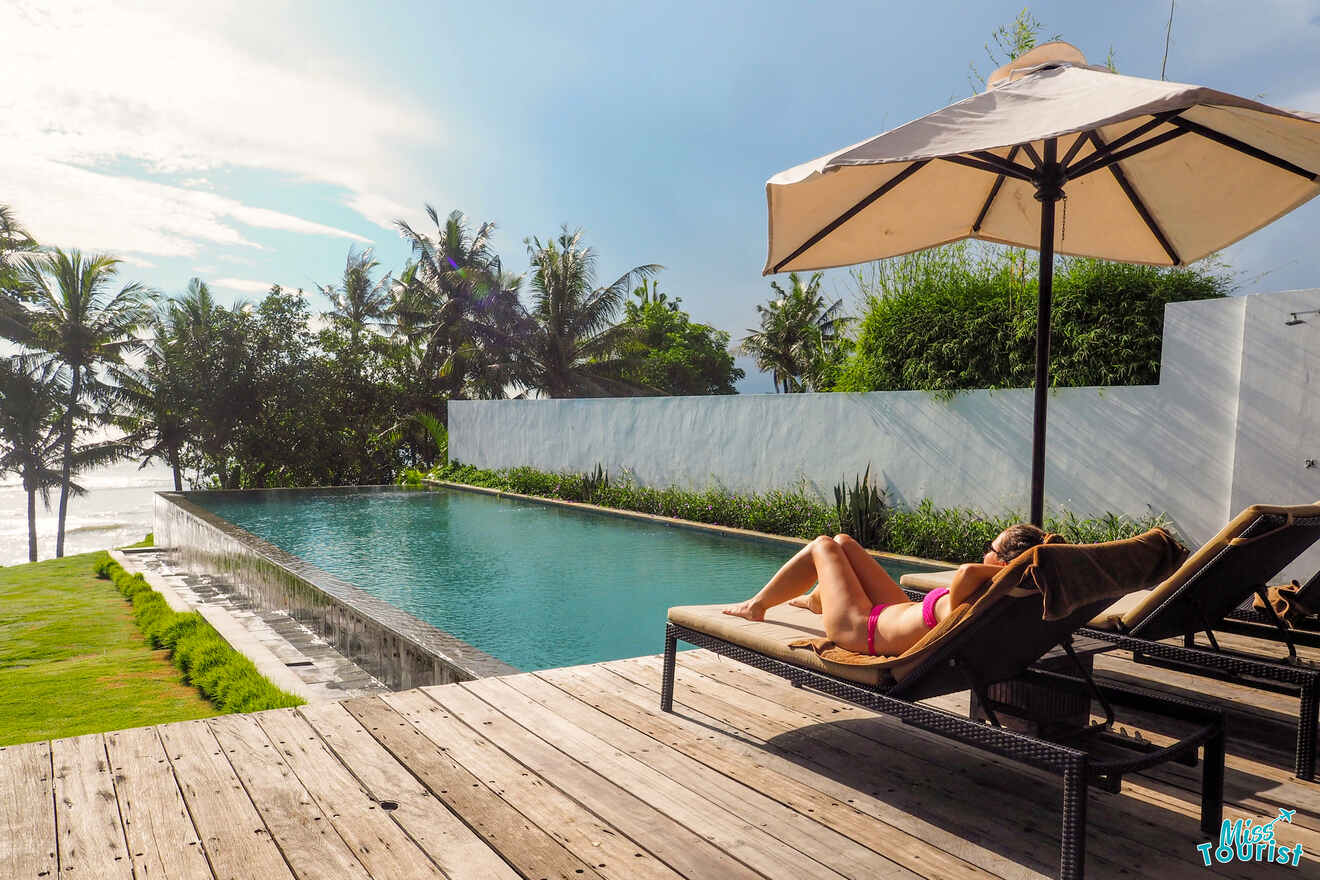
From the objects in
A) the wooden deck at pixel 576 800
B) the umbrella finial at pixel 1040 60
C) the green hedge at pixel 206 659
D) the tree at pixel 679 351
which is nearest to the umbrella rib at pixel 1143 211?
the umbrella finial at pixel 1040 60

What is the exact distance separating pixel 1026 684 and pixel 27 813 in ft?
9.06

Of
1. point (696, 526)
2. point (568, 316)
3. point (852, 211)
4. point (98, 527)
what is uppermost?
point (568, 316)

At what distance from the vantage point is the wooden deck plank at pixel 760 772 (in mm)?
A: 1926

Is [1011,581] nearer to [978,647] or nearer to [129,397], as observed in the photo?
[978,647]

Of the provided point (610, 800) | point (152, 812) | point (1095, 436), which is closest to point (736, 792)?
point (610, 800)

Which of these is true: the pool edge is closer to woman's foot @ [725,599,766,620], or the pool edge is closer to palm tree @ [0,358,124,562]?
woman's foot @ [725,599,766,620]

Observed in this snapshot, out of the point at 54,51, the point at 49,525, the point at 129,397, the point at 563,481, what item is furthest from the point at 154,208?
the point at 49,525

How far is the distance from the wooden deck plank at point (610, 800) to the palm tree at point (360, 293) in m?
25.4

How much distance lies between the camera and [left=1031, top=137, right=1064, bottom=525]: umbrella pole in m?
3.58

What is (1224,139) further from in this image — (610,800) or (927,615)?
(610,800)

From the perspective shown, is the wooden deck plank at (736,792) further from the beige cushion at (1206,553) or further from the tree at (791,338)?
the tree at (791,338)

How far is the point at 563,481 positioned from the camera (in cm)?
1364

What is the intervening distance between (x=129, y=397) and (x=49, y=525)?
3822 cm

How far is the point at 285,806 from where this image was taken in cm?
215
